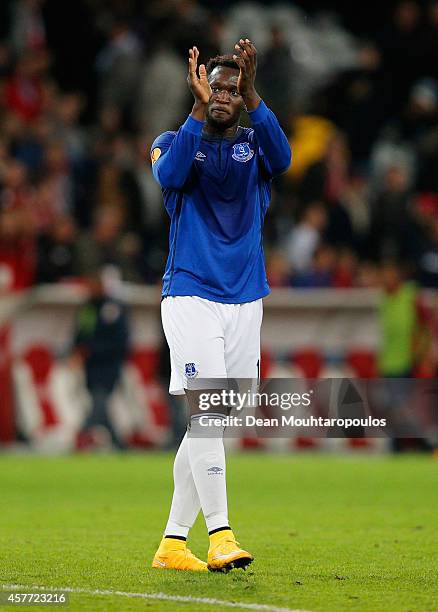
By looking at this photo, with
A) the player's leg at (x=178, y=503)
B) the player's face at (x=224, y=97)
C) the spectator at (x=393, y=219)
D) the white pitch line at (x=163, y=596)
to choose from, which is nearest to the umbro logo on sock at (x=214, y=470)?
the player's leg at (x=178, y=503)

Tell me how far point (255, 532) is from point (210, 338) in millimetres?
2511

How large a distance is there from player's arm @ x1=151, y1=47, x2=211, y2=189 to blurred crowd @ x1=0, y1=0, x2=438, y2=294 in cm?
1063

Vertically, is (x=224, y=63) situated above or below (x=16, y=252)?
above

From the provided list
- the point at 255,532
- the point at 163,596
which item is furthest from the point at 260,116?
the point at 255,532

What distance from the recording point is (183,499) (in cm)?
739

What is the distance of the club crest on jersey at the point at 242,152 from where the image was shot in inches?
286

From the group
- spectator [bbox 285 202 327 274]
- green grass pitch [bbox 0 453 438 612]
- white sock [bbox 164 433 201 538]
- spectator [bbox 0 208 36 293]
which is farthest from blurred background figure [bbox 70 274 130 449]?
white sock [bbox 164 433 201 538]

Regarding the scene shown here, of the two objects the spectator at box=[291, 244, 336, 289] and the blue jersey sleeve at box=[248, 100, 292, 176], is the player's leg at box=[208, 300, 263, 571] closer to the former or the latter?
the blue jersey sleeve at box=[248, 100, 292, 176]

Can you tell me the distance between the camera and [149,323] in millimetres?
18625

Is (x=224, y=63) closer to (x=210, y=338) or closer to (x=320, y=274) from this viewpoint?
(x=210, y=338)

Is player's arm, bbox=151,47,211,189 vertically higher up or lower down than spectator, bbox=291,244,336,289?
higher up

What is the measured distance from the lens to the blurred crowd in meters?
18.4

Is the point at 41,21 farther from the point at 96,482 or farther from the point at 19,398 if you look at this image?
the point at 96,482

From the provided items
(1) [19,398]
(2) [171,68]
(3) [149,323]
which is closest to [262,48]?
(2) [171,68]
